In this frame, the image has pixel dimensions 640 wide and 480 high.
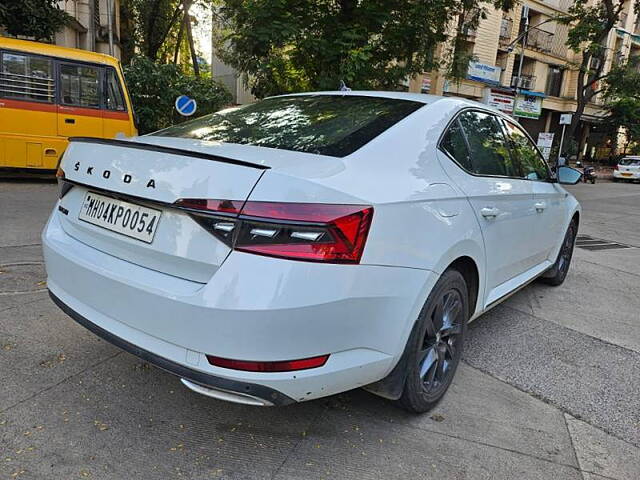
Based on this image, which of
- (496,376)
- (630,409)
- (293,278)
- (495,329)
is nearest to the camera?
(293,278)

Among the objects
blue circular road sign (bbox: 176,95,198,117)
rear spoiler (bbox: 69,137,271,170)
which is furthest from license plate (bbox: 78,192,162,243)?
blue circular road sign (bbox: 176,95,198,117)

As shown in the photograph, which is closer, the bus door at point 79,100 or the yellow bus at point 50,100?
the yellow bus at point 50,100

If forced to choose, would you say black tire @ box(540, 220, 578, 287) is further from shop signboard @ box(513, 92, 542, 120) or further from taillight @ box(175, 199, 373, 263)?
shop signboard @ box(513, 92, 542, 120)

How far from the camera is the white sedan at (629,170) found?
25281 mm

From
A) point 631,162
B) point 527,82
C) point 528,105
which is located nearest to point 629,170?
point 631,162

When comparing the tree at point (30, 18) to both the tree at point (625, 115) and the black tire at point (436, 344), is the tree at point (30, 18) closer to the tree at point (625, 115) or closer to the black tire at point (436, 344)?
the black tire at point (436, 344)

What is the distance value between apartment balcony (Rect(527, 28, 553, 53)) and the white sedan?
861cm

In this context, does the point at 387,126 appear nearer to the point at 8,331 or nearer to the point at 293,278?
the point at 293,278

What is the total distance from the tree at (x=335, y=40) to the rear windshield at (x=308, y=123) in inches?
227

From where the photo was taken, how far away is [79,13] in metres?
16.0

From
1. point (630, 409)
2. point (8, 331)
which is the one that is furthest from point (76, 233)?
point (630, 409)

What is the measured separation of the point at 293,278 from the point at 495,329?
257 centimetres

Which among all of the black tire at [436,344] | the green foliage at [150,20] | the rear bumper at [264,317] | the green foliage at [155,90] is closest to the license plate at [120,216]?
the rear bumper at [264,317]

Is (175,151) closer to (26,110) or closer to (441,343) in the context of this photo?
(441,343)
